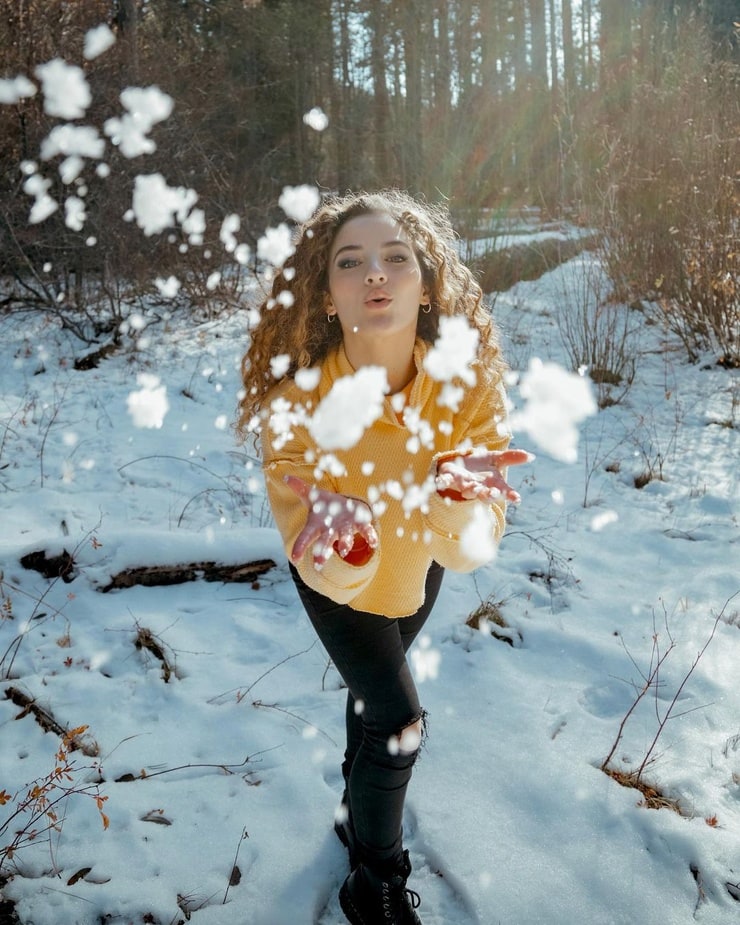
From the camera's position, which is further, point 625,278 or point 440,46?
point 440,46

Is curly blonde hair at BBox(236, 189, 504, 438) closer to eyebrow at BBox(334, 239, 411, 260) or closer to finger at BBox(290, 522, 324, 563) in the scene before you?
eyebrow at BBox(334, 239, 411, 260)

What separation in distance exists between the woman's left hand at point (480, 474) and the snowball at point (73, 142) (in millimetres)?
7780

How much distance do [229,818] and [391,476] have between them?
1.24m

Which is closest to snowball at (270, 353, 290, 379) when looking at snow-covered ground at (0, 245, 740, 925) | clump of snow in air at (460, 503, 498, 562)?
clump of snow in air at (460, 503, 498, 562)

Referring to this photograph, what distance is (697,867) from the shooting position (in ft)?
6.42

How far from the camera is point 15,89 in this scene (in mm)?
7445

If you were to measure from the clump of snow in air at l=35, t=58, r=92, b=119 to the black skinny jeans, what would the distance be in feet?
26.2

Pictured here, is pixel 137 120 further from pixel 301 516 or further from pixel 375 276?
pixel 301 516

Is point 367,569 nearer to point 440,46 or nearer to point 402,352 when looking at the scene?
point 402,352

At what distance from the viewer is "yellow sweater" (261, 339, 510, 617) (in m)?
1.64

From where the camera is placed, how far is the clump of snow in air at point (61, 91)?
753 cm

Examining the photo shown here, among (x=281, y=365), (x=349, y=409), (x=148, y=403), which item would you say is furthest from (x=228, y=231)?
(x=349, y=409)

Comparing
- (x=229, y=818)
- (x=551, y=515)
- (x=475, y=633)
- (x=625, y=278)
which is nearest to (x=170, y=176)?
(x=625, y=278)

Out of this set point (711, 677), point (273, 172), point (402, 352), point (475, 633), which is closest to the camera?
point (402, 352)
